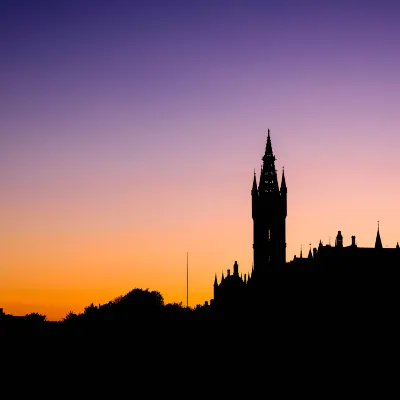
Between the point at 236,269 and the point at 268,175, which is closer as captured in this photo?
the point at 268,175

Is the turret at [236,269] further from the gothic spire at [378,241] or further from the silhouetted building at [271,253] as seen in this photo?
the gothic spire at [378,241]

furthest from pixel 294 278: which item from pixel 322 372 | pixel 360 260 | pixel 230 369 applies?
pixel 322 372

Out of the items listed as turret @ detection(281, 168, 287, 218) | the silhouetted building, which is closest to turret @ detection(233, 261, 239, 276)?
the silhouetted building


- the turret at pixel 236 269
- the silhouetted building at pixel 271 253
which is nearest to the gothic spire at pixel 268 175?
the silhouetted building at pixel 271 253

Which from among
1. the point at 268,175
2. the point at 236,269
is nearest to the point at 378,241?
the point at 268,175

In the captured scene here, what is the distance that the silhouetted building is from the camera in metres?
124

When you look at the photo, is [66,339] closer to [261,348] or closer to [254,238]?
[254,238]

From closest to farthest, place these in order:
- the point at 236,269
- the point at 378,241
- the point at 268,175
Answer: the point at 378,241 → the point at 268,175 → the point at 236,269

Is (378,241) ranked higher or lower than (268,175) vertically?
lower

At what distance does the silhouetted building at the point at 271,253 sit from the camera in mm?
124312

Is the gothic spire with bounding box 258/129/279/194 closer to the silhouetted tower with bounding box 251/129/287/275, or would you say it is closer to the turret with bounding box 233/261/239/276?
the silhouetted tower with bounding box 251/129/287/275

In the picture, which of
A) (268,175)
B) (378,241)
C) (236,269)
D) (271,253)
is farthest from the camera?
A: (236,269)

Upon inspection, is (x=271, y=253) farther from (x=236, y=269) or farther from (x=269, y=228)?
(x=236, y=269)

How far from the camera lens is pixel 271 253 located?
492 feet
